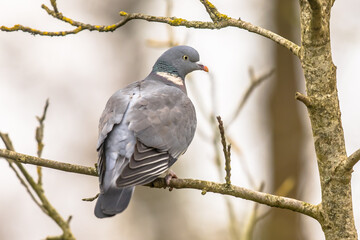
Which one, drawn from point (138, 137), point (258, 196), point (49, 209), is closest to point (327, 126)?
point (258, 196)

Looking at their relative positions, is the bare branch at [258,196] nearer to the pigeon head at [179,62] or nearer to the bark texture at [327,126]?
the bark texture at [327,126]

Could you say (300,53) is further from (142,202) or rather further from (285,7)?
(142,202)

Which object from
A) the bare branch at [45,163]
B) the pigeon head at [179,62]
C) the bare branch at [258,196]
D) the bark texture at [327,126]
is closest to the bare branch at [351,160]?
the bark texture at [327,126]

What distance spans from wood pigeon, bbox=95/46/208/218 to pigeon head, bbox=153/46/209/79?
23.9 inches

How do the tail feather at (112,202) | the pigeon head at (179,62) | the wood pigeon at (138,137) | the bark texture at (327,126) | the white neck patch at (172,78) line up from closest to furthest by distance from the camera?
the bark texture at (327,126) < the tail feather at (112,202) < the wood pigeon at (138,137) < the white neck patch at (172,78) < the pigeon head at (179,62)

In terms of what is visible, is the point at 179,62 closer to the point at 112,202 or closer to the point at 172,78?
the point at 172,78

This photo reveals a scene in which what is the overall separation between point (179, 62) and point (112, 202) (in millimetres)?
2280

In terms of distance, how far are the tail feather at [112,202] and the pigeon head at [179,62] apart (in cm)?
202

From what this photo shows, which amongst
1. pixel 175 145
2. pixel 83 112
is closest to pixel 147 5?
pixel 83 112

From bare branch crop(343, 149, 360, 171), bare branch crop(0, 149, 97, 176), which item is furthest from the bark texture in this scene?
bare branch crop(0, 149, 97, 176)

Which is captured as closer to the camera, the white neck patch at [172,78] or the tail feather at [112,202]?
the tail feather at [112,202]

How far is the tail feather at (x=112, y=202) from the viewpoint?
3.62 metres

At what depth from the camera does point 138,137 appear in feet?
13.5

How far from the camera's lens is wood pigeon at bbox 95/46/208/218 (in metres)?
3.78
